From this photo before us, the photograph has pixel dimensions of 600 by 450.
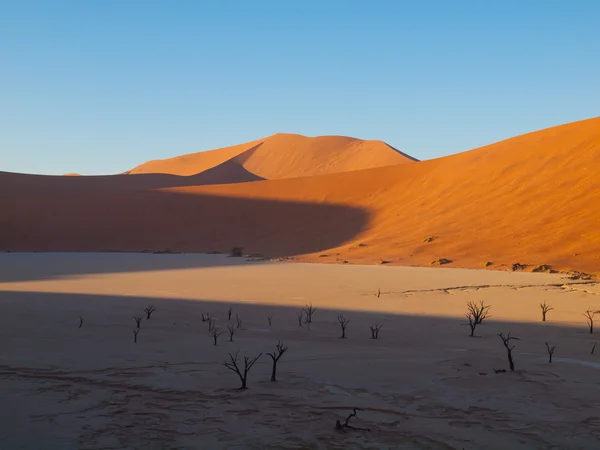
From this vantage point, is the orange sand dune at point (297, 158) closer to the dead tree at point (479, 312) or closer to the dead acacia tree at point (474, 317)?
the dead tree at point (479, 312)

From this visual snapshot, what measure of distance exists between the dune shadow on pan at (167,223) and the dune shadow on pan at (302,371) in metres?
22.4

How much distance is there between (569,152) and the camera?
105 feet

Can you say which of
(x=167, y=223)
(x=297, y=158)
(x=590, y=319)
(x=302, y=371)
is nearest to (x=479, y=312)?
(x=590, y=319)

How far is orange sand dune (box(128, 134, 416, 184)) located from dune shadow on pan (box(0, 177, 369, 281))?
97.1 feet

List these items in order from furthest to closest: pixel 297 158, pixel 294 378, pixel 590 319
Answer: pixel 297 158 → pixel 590 319 → pixel 294 378

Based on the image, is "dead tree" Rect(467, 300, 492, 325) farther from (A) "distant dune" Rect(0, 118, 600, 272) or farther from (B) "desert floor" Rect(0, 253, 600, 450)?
(A) "distant dune" Rect(0, 118, 600, 272)

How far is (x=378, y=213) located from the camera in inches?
1459

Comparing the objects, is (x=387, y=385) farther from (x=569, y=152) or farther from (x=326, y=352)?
(x=569, y=152)

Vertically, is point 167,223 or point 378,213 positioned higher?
point 378,213

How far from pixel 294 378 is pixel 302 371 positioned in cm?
31

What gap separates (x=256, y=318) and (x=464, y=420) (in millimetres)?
5791

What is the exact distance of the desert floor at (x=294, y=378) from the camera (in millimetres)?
4137

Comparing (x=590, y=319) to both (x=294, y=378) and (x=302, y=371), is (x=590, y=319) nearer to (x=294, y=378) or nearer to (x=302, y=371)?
(x=302, y=371)

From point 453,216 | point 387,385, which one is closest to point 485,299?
point 387,385
